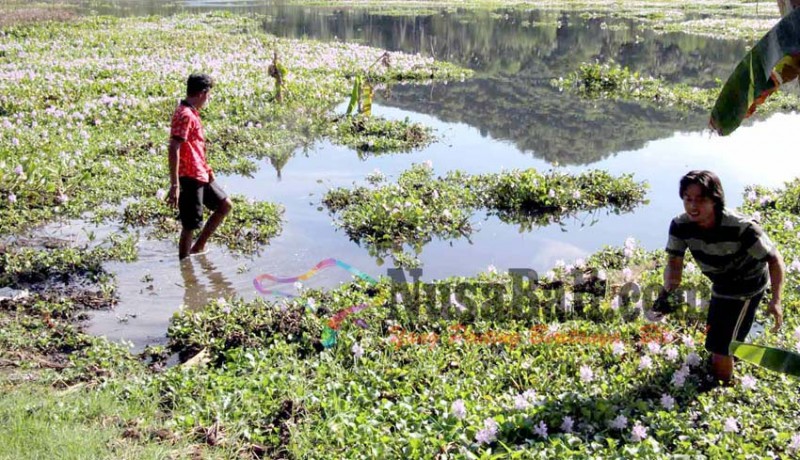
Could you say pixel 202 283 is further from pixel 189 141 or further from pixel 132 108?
pixel 132 108

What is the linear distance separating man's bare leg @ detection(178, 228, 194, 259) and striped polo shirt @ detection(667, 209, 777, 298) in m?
4.77

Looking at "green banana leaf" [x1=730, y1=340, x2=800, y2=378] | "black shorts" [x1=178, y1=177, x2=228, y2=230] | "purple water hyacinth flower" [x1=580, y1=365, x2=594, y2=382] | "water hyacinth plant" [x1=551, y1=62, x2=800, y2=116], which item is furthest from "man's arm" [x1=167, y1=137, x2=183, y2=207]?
"water hyacinth plant" [x1=551, y1=62, x2=800, y2=116]

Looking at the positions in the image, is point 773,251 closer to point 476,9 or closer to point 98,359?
point 98,359

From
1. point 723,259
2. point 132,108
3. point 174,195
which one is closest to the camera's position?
point 723,259

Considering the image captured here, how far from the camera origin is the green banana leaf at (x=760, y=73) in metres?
3.08

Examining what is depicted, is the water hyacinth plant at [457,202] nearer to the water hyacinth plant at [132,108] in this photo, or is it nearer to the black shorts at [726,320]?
the water hyacinth plant at [132,108]

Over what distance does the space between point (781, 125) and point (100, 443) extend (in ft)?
49.8

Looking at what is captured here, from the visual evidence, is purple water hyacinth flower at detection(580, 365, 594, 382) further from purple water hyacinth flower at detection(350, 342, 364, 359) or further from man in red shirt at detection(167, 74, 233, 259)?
man in red shirt at detection(167, 74, 233, 259)

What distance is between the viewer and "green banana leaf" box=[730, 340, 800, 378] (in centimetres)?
290

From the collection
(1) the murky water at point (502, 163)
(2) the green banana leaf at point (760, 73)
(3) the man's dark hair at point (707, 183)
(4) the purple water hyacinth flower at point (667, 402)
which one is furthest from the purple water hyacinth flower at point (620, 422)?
(1) the murky water at point (502, 163)

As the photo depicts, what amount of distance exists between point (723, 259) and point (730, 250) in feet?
0.25

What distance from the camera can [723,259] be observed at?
14.8ft

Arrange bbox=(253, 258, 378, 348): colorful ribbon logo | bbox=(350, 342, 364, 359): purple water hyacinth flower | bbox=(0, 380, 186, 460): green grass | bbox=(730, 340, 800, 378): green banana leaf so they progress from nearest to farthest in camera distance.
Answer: bbox=(730, 340, 800, 378): green banana leaf < bbox=(0, 380, 186, 460): green grass < bbox=(350, 342, 364, 359): purple water hyacinth flower < bbox=(253, 258, 378, 348): colorful ribbon logo

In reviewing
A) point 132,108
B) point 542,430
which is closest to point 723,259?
point 542,430
